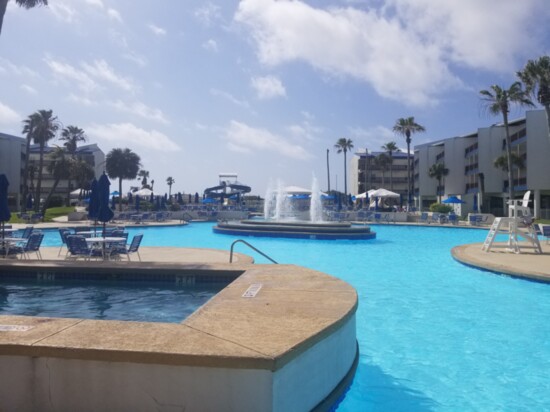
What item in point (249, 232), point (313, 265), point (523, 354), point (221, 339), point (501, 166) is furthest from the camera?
point (501, 166)

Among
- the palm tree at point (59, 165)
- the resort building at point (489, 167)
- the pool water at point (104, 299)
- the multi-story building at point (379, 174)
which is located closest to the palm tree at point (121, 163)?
the palm tree at point (59, 165)

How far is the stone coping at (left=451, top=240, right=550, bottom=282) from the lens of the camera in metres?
11.0

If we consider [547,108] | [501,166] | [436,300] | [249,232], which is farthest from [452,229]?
[436,300]

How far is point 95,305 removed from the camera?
7.68 m

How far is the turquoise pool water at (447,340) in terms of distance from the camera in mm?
4797

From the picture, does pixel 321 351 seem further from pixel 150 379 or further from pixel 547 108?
pixel 547 108

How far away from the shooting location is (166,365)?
128 inches

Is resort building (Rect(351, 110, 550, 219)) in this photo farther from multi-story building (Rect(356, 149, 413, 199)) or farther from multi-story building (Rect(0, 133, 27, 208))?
multi-story building (Rect(0, 133, 27, 208))

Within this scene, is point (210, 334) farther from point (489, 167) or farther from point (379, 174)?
point (379, 174)

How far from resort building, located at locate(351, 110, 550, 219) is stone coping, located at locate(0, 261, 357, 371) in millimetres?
39173

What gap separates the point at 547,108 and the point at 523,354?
30942 mm

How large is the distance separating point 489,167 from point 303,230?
3381cm

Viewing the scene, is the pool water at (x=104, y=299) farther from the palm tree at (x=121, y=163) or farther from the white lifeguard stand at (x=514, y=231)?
the palm tree at (x=121, y=163)

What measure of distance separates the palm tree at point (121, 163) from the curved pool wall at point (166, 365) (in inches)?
2051
